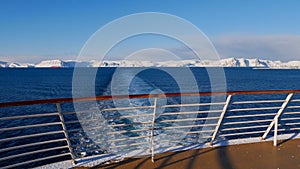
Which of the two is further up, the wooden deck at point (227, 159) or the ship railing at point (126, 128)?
the ship railing at point (126, 128)

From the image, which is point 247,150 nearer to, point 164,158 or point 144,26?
point 164,158

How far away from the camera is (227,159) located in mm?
2975

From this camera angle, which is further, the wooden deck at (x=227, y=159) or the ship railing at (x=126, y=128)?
the wooden deck at (x=227, y=159)

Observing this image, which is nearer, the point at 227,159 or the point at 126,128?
the point at 227,159

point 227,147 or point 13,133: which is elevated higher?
point 13,133

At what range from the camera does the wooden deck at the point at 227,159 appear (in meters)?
2.77

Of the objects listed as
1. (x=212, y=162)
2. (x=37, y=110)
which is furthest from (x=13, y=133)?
(x=212, y=162)

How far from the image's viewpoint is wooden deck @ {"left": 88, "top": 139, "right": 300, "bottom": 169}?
277 cm

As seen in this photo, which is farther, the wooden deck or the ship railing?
the wooden deck

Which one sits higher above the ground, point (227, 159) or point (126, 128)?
point (126, 128)

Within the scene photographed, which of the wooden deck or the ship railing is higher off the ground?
the ship railing

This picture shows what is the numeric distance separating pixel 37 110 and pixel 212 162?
527 inches

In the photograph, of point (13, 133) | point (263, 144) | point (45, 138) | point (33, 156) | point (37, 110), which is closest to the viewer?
point (263, 144)

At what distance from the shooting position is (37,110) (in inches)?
563
